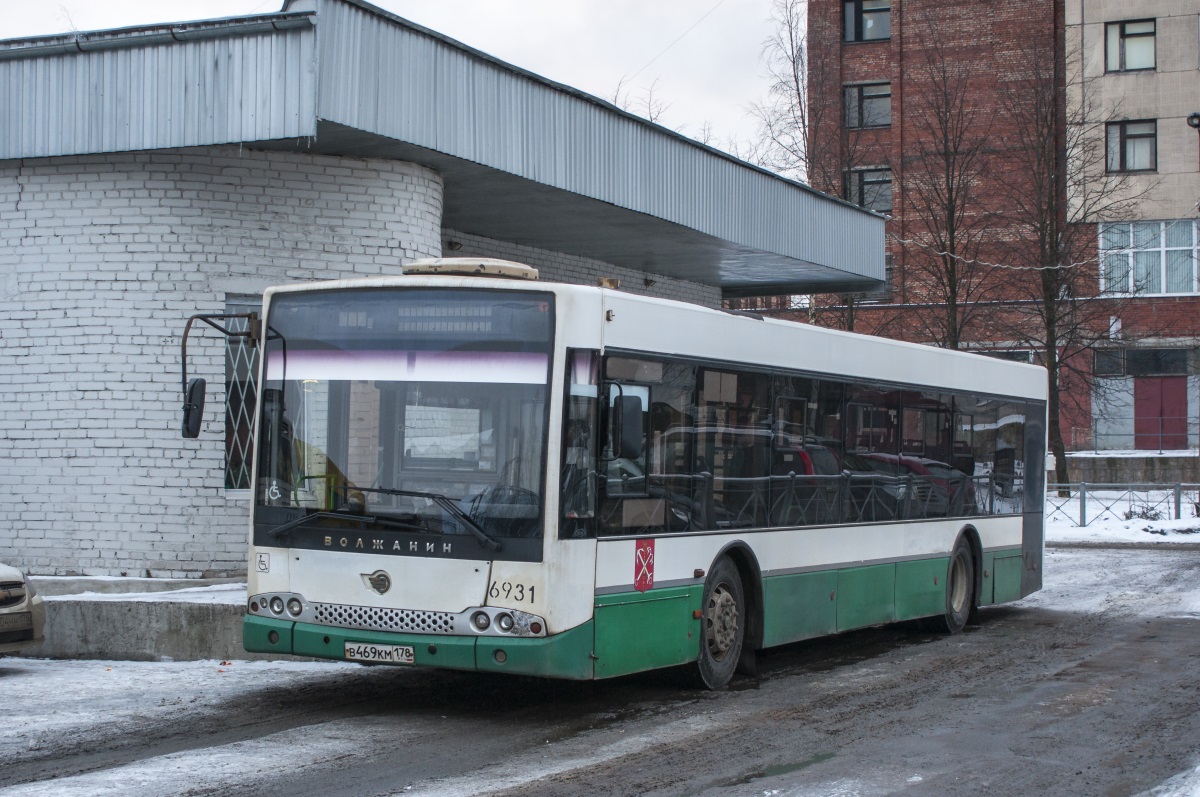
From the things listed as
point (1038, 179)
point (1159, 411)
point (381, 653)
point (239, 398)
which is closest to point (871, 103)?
point (1038, 179)

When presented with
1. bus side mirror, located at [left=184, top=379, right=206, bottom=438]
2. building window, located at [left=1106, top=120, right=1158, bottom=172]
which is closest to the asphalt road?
bus side mirror, located at [left=184, top=379, right=206, bottom=438]

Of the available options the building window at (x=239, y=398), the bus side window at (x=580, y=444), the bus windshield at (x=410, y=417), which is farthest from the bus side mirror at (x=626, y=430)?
the building window at (x=239, y=398)

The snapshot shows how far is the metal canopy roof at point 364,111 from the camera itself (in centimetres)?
1228

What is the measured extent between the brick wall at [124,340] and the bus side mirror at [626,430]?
5640mm

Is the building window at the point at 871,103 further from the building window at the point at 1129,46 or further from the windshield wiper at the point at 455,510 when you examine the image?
the windshield wiper at the point at 455,510

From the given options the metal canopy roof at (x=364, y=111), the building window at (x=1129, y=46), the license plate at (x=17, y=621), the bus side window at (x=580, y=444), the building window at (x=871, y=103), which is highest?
the building window at (x=1129, y=46)

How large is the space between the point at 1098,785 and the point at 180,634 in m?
7.71

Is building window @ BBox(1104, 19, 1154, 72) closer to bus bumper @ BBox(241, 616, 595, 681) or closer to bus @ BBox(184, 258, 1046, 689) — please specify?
bus @ BBox(184, 258, 1046, 689)

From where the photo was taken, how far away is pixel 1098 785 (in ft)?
24.1

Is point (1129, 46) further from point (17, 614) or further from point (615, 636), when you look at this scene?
point (17, 614)

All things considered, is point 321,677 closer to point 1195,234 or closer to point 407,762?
point 407,762

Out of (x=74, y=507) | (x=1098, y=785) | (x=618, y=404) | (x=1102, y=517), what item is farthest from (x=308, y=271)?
(x=1102, y=517)

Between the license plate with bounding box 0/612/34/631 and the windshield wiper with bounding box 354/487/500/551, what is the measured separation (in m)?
3.91

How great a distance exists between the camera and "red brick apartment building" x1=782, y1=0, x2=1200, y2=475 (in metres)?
39.4
